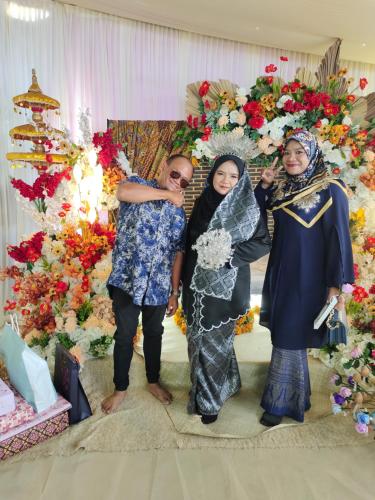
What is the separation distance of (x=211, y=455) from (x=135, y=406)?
53cm

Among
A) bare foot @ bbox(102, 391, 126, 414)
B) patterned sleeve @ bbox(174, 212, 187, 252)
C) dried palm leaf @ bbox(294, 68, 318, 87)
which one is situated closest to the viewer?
patterned sleeve @ bbox(174, 212, 187, 252)

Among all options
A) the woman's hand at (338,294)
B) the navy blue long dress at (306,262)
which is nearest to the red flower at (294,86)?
the navy blue long dress at (306,262)

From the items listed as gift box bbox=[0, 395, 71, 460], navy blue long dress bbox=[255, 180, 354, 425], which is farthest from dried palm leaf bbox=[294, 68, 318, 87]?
gift box bbox=[0, 395, 71, 460]

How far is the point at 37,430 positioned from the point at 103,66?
4046 mm

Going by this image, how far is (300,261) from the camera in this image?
1.79 m

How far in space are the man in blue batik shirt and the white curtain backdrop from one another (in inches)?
95.9

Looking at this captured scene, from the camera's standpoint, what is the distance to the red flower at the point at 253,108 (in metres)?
2.33

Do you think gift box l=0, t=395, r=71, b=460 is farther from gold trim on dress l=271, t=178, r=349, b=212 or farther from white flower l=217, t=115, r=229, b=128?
white flower l=217, t=115, r=229, b=128

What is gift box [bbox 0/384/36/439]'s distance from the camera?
1680 millimetres

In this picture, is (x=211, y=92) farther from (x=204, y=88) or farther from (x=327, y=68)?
(x=327, y=68)

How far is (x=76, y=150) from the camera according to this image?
2.51 metres

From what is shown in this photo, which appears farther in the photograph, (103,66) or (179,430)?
(103,66)

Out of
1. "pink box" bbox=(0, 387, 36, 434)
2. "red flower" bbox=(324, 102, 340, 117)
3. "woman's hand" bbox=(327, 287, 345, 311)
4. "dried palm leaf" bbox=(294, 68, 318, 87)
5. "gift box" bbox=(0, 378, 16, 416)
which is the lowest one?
"pink box" bbox=(0, 387, 36, 434)

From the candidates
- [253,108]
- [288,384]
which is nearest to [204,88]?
[253,108]
